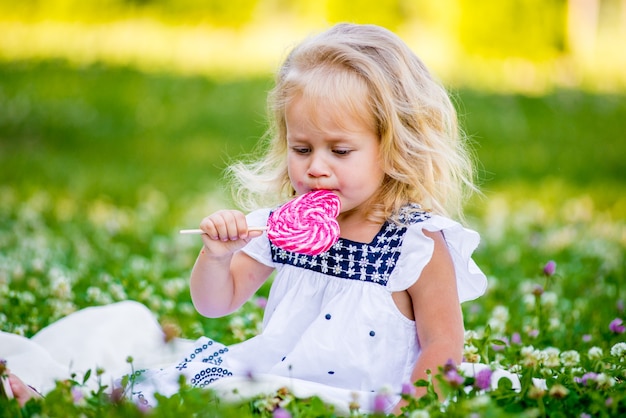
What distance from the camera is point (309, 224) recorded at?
109 inches

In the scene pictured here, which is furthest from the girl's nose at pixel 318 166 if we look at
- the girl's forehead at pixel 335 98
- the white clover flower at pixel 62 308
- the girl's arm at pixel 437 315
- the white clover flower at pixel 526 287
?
the white clover flower at pixel 526 287

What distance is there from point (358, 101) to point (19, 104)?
8086mm

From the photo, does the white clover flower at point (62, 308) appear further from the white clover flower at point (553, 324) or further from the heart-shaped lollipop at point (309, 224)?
the white clover flower at point (553, 324)

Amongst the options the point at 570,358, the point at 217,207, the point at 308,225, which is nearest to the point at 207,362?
the point at 308,225

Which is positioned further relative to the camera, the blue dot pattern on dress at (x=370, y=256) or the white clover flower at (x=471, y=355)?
the white clover flower at (x=471, y=355)

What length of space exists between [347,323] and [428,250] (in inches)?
13.3

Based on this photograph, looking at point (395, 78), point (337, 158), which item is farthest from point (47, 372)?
point (395, 78)

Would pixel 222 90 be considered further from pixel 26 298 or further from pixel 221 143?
pixel 26 298

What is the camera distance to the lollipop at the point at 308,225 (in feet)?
9.11

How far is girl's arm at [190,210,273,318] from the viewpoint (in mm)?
2795

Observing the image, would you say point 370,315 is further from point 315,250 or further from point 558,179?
point 558,179

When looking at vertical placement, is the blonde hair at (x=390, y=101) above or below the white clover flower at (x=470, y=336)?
above

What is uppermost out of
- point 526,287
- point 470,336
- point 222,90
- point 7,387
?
point 222,90

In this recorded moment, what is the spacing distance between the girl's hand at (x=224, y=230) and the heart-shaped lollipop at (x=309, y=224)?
0.27ft
